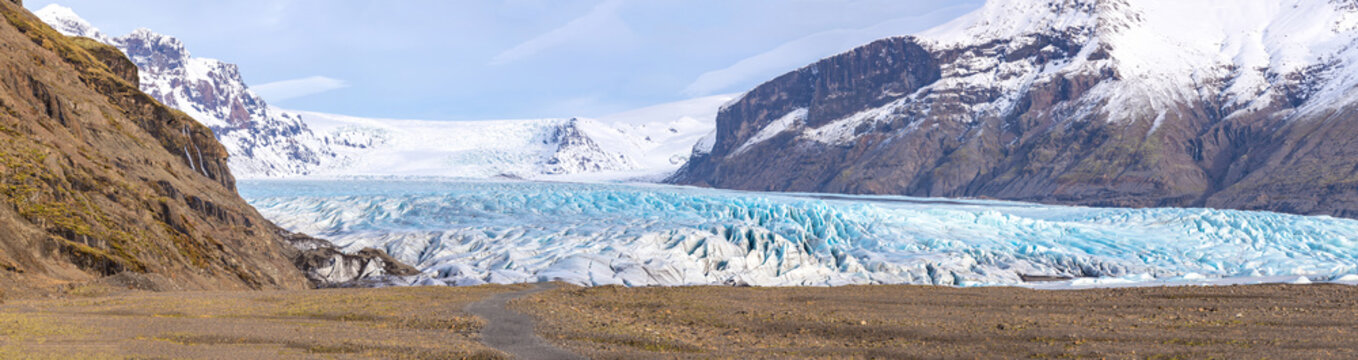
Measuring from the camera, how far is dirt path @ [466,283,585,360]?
52.2ft

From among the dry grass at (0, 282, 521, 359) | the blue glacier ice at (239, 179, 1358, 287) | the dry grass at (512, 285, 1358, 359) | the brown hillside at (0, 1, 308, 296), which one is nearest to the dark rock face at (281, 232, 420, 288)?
the brown hillside at (0, 1, 308, 296)

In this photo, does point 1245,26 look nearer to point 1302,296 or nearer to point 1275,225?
point 1275,225

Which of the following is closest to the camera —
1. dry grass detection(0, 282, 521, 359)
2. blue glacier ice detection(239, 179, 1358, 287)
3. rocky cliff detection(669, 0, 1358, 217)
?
dry grass detection(0, 282, 521, 359)

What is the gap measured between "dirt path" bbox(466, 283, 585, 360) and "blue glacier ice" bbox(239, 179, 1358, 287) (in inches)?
618

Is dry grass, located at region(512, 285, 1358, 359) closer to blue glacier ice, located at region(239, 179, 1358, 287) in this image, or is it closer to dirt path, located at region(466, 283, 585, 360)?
dirt path, located at region(466, 283, 585, 360)

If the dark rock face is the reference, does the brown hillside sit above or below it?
above

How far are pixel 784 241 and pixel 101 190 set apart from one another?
98.9 ft

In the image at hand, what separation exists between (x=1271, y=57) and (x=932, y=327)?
191443mm

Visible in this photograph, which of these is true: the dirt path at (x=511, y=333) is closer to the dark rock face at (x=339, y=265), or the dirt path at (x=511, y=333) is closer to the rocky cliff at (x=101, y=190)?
the rocky cliff at (x=101, y=190)

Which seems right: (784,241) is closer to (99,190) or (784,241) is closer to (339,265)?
(339,265)

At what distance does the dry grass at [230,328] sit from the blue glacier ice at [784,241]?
17.0m

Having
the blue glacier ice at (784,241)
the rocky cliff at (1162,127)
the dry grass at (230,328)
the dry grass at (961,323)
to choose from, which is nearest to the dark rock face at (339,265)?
the blue glacier ice at (784,241)

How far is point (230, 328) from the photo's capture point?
53.9 feet

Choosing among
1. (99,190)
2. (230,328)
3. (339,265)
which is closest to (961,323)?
(230,328)
